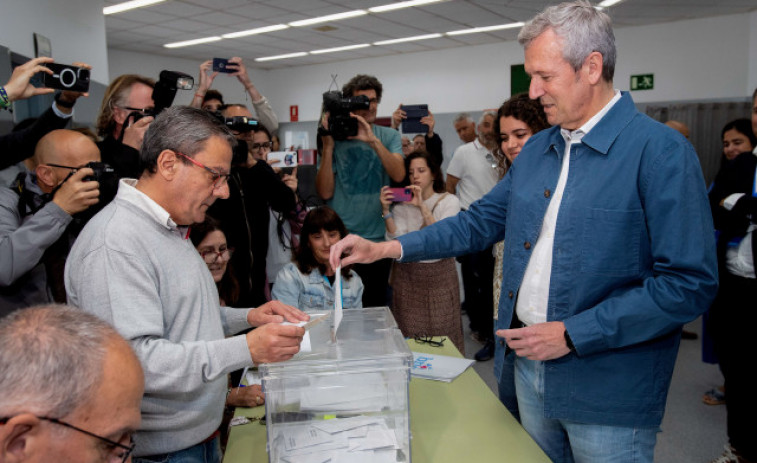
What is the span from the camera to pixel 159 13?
263 inches

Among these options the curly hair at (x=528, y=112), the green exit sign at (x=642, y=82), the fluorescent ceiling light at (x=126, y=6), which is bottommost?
the curly hair at (x=528, y=112)

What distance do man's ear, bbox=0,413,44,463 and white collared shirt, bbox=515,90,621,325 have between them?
1044 millimetres

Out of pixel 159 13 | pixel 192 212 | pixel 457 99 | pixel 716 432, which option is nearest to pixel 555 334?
pixel 192 212

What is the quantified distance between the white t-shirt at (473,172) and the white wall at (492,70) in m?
4.92

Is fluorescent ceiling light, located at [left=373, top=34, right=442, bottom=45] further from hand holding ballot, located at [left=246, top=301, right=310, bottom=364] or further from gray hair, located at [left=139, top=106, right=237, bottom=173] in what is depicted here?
hand holding ballot, located at [left=246, top=301, right=310, bottom=364]

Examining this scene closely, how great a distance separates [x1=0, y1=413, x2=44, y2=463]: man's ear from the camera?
0.68 metres

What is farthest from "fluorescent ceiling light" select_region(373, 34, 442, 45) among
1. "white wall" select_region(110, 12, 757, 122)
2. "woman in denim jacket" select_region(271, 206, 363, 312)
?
"woman in denim jacket" select_region(271, 206, 363, 312)

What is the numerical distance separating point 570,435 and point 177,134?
47.1 inches

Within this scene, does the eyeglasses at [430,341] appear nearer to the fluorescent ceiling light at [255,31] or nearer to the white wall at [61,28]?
the white wall at [61,28]

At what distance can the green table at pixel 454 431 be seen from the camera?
4.32 ft

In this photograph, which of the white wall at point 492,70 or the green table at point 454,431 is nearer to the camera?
the green table at point 454,431

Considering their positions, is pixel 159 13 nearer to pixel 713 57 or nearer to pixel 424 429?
pixel 424 429

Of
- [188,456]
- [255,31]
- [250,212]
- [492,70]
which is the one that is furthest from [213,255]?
[492,70]

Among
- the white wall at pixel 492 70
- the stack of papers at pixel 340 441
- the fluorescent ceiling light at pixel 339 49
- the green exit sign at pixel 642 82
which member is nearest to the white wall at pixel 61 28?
the stack of papers at pixel 340 441
